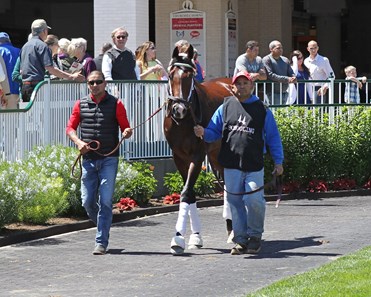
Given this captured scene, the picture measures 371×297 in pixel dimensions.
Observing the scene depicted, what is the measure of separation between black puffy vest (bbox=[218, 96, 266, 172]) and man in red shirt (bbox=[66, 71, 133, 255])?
119cm

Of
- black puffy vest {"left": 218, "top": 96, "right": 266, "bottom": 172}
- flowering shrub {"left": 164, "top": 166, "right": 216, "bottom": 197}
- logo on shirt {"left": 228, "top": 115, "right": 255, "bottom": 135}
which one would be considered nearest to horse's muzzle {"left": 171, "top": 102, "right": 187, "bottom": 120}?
black puffy vest {"left": 218, "top": 96, "right": 266, "bottom": 172}

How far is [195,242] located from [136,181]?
4047mm

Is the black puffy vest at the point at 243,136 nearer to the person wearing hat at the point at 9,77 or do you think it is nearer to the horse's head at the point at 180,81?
the horse's head at the point at 180,81

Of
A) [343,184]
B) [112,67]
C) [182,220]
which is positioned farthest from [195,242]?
[343,184]

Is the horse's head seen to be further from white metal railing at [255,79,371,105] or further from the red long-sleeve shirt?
white metal railing at [255,79,371,105]

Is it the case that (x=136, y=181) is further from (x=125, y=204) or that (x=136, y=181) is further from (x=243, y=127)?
(x=243, y=127)

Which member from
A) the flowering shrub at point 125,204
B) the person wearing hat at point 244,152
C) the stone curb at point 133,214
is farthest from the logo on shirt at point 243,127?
the flowering shrub at point 125,204

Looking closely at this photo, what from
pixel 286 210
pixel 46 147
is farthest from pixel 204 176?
pixel 46 147

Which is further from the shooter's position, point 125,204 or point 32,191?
point 125,204

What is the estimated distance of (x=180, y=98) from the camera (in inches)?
524

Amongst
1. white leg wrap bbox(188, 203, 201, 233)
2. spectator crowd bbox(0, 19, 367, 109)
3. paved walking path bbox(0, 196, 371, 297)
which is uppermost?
spectator crowd bbox(0, 19, 367, 109)

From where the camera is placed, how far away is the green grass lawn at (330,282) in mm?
9898

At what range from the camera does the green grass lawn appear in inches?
390

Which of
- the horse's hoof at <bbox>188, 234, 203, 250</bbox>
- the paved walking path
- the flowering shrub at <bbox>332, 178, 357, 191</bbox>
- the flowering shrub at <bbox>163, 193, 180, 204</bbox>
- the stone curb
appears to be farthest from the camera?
the flowering shrub at <bbox>332, 178, 357, 191</bbox>
